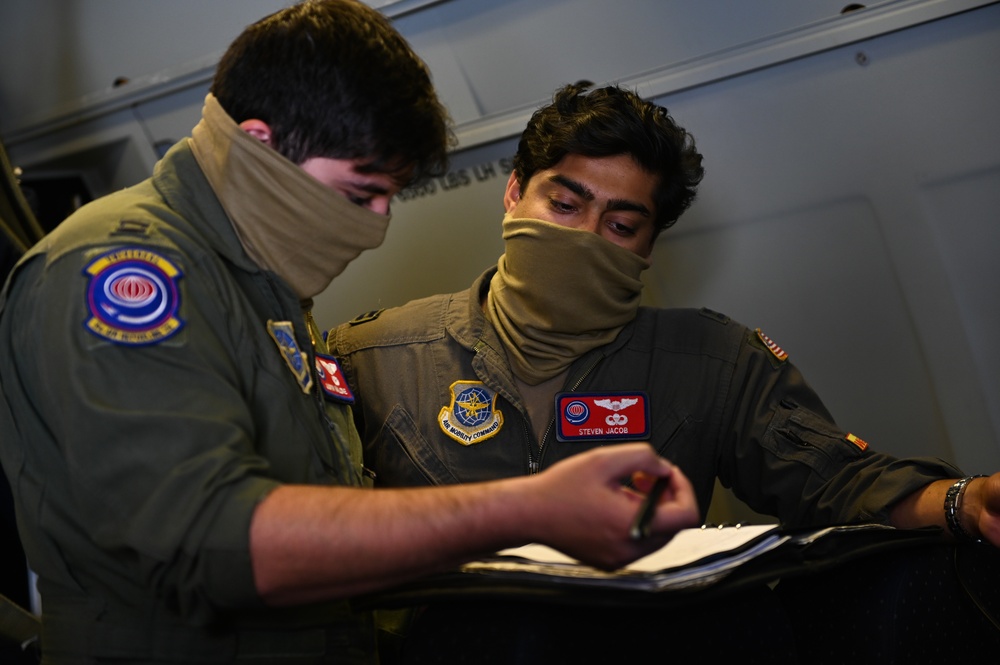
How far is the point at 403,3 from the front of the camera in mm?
2385

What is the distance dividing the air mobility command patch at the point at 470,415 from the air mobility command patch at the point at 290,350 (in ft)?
2.00

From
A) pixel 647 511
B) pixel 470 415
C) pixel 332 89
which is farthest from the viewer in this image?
pixel 470 415

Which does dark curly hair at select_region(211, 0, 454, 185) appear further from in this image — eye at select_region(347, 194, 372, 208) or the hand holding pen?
the hand holding pen

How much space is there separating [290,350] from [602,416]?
0.81 metres

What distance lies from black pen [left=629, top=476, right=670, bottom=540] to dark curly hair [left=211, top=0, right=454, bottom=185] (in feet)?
1.97

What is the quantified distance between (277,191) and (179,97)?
1.53 metres

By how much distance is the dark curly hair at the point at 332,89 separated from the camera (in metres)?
1.38

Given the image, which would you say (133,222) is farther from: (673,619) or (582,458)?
(673,619)

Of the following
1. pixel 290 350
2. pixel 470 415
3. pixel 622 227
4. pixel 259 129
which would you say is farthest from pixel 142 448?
pixel 622 227

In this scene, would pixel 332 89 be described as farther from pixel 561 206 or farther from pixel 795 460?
pixel 795 460

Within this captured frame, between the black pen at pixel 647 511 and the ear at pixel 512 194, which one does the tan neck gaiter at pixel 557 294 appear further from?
→ the black pen at pixel 647 511

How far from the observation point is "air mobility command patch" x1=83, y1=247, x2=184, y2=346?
1172mm

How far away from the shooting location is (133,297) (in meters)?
1.20

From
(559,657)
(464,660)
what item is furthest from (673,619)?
(464,660)
